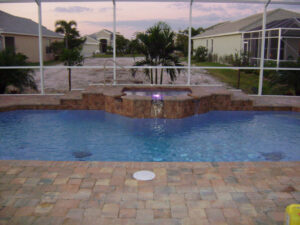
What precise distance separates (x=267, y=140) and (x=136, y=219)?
3.74m

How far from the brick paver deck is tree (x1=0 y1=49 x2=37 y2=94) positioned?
573 centimetres

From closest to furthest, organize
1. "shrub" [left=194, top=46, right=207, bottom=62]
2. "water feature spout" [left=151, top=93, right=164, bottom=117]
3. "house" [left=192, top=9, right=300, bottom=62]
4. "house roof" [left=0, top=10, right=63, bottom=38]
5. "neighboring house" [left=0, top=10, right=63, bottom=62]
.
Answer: "water feature spout" [left=151, top=93, right=164, bottom=117]
"house" [left=192, top=9, right=300, bottom=62]
"house roof" [left=0, top=10, right=63, bottom=38]
"neighboring house" [left=0, top=10, right=63, bottom=62]
"shrub" [left=194, top=46, right=207, bottom=62]

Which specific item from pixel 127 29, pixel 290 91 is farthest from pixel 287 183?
pixel 127 29

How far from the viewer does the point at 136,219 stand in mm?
2727

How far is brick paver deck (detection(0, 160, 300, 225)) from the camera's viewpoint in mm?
2760

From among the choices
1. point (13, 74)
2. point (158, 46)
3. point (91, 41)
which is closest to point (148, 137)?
point (158, 46)

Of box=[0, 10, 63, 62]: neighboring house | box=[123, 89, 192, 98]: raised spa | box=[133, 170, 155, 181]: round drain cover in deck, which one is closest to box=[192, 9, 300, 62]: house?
box=[123, 89, 192, 98]: raised spa

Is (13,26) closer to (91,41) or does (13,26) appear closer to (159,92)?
(159,92)

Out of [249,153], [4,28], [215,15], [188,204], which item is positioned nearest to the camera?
[188,204]

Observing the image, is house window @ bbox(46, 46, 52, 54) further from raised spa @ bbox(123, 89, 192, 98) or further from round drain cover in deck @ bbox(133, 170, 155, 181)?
round drain cover in deck @ bbox(133, 170, 155, 181)

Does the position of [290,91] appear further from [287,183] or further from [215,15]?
[287,183]

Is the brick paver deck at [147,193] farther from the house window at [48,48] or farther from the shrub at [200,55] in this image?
the house window at [48,48]

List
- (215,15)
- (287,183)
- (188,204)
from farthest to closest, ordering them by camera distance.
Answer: (215,15) < (287,183) < (188,204)

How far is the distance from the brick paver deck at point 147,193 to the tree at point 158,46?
239 inches
